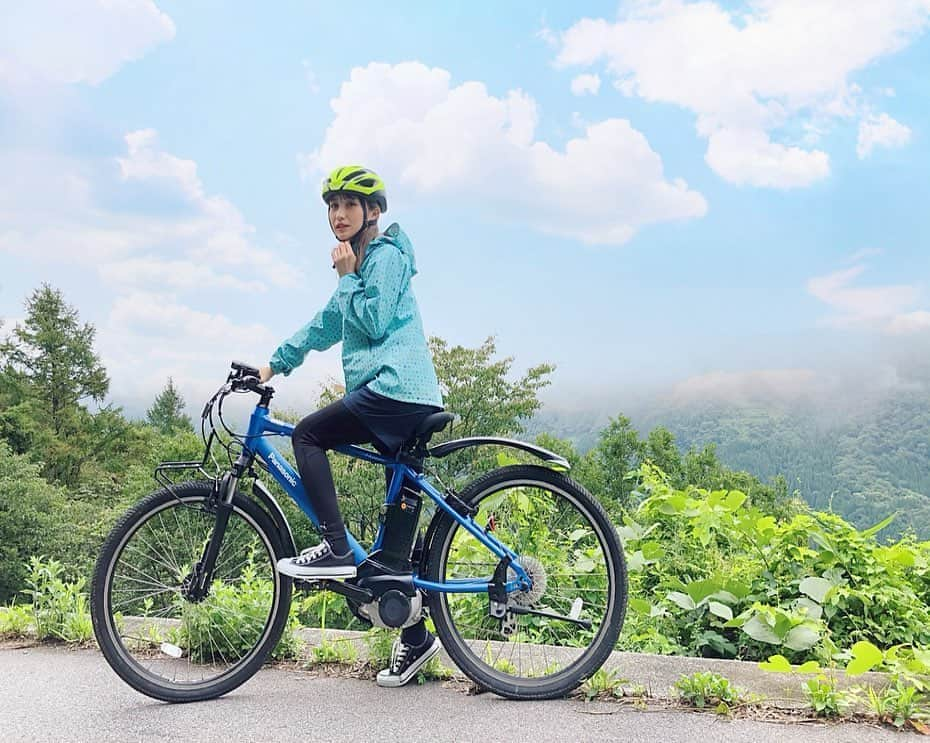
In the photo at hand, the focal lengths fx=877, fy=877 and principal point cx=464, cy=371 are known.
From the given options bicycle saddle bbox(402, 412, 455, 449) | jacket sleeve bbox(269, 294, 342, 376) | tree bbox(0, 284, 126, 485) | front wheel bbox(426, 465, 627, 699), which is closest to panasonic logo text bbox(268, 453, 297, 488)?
jacket sleeve bbox(269, 294, 342, 376)

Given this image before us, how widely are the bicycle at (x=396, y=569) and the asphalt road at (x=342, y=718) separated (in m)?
0.13

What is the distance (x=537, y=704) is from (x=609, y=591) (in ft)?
1.69

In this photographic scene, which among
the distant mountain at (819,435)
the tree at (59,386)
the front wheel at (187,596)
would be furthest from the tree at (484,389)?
the front wheel at (187,596)

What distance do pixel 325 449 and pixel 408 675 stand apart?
→ 0.98 metres

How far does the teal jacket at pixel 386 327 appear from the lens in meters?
3.43

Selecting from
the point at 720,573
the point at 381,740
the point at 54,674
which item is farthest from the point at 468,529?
the point at 54,674

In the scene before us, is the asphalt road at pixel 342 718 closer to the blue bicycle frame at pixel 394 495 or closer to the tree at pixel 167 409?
the blue bicycle frame at pixel 394 495

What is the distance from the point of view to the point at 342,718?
322 cm

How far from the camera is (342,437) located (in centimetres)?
349

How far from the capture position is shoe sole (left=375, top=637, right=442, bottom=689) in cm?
354

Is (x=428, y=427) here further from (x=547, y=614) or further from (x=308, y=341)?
(x=547, y=614)

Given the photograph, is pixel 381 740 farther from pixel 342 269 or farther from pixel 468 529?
pixel 342 269

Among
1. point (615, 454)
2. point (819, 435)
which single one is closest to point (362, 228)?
point (615, 454)

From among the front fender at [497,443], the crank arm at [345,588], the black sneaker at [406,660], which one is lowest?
the black sneaker at [406,660]
